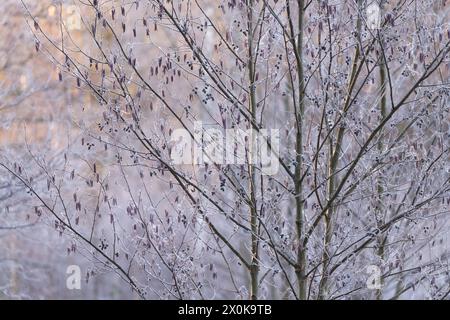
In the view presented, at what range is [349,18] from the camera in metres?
5.06

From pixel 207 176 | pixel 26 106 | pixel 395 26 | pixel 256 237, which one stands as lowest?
pixel 256 237

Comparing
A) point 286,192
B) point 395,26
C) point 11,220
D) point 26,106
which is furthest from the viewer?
point 26,106

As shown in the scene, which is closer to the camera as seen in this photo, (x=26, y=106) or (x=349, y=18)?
(x=349, y=18)

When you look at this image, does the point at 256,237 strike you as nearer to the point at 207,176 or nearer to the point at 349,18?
the point at 207,176

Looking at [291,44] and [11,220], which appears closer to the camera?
[291,44]

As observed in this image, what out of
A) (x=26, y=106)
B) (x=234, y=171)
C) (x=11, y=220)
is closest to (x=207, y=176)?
(x=234, y=171)

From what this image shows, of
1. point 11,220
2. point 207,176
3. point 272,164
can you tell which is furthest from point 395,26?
point 11,220

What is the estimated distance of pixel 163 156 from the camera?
5.17 m

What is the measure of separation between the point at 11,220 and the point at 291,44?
6.60 meters

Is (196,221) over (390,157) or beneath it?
beneath

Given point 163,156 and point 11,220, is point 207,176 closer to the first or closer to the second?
point 163,156

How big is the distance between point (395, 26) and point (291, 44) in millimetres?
703

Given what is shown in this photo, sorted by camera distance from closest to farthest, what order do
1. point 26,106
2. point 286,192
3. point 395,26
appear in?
1. point 395,26
2. point 286,192
3. point 26,106

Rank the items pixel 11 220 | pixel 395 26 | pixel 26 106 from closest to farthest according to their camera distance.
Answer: pixel 395 26 → pixel 11 220 → pixel 26 106
